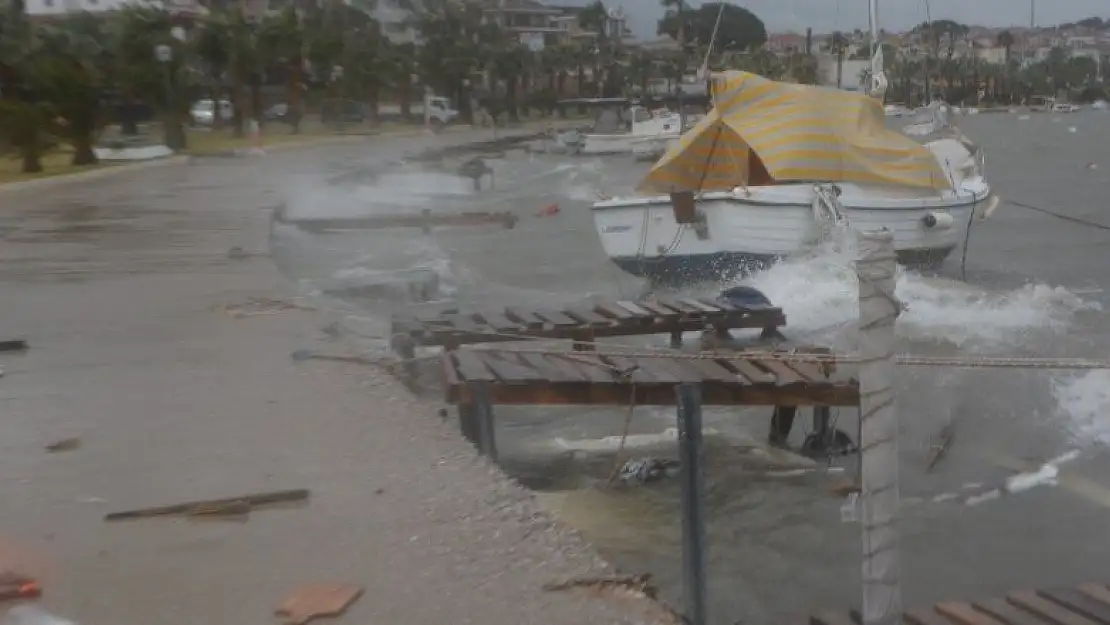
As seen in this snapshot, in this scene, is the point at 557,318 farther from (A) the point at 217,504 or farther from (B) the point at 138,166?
(B) the point at 138,166

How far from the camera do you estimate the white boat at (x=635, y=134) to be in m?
62.6

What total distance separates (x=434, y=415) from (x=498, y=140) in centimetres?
7144

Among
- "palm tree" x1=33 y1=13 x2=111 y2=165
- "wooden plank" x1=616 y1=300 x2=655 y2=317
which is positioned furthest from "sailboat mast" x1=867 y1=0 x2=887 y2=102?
"palm tree" x1=33 y1=13 x2=111 y2=165

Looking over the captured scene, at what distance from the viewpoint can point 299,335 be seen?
11.6 metres

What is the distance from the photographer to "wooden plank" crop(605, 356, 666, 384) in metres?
8.40

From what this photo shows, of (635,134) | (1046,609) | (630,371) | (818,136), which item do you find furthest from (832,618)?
(635,134)

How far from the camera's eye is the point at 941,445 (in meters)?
11.5

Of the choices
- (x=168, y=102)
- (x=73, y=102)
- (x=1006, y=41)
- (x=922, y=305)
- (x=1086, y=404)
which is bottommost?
(x=922, y=305)

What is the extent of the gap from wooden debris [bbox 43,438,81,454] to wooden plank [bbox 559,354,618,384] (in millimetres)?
3288

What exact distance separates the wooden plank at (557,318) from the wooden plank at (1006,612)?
6574 millimetres

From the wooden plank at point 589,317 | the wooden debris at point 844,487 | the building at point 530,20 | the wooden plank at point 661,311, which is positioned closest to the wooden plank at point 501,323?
the wooden plank at point 589,317

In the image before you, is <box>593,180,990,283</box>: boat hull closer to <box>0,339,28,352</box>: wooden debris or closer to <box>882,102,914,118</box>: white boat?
<box>882,102,914,118</box>: white boat

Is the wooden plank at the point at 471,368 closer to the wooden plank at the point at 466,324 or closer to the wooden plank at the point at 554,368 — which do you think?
the wooden plank at the point at 554,368

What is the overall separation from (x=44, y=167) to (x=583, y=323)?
2643 centimetres
